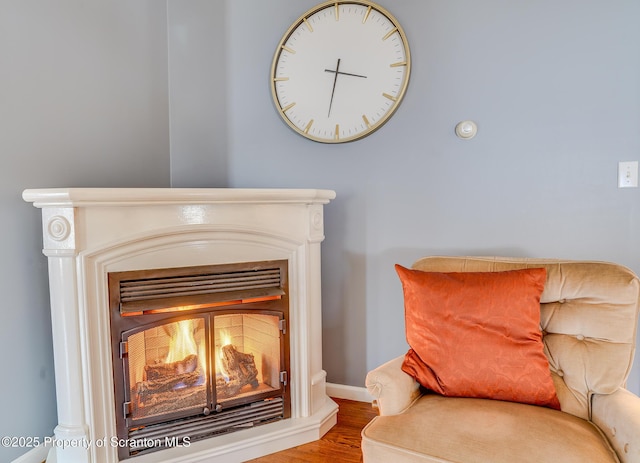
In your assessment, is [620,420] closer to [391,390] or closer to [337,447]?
[391,390]

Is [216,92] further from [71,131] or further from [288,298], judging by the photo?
[288,298]

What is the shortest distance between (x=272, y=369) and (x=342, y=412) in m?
0.52

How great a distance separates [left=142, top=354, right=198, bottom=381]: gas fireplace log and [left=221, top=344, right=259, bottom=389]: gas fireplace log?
0.44 ft

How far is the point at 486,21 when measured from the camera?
194 centimetres

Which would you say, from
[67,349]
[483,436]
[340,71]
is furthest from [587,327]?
[67,349]

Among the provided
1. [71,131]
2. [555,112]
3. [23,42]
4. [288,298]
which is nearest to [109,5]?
[23,42]

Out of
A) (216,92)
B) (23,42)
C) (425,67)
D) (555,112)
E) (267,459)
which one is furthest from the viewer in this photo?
(216,92)

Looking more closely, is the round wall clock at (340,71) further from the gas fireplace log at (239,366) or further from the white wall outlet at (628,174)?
the gas fireplace log at (239,366)

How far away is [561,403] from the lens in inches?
53.7

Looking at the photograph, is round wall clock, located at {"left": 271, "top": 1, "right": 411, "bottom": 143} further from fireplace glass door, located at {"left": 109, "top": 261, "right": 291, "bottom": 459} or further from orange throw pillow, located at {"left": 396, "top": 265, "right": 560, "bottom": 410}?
orange throw pillow, located at {"left": 396, "top": 265, "right": 560, "bottom": 410}

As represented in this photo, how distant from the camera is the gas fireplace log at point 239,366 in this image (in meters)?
1.82

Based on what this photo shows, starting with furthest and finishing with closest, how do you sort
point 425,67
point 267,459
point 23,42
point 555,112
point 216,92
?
point 216,92 < point 425,67 < point 555,112 < point 267,459 < point 23,42

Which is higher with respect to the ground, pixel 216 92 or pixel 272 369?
pixel 216 92

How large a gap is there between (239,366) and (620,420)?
1413 mm
